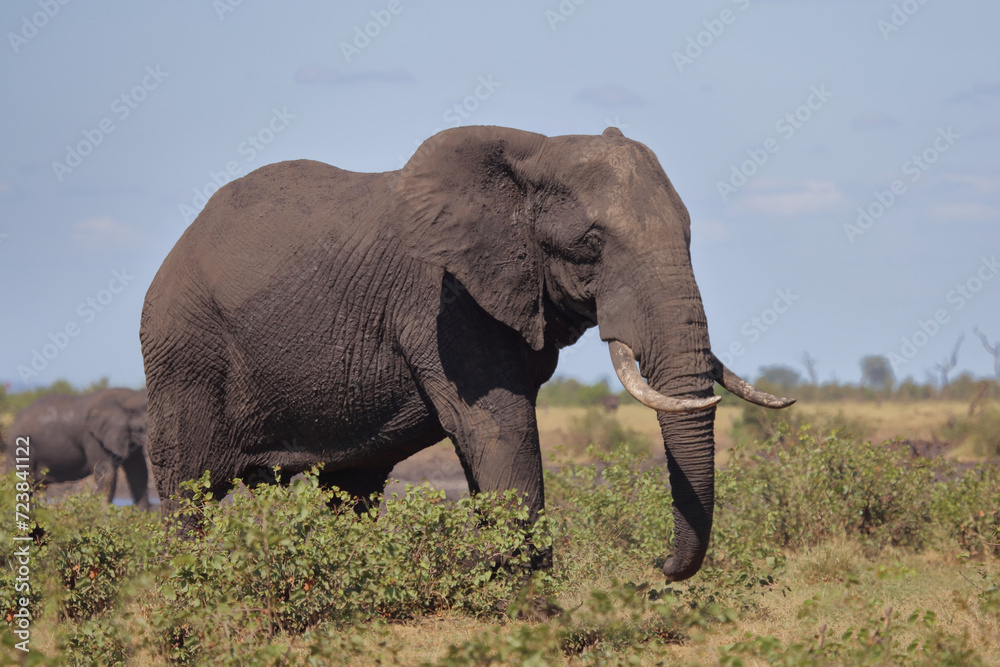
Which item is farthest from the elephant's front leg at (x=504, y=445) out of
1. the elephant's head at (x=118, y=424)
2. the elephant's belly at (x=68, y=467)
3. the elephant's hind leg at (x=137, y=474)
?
the elephant's belly at (x=68, y=467)

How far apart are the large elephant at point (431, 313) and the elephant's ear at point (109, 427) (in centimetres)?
1374

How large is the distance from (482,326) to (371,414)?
1062mm

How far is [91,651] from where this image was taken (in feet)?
22.8

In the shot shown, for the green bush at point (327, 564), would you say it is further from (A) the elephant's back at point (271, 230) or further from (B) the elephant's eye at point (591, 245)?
(A) the elephant's back at point (271, 230)

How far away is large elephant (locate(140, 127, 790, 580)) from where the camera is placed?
23.3ft

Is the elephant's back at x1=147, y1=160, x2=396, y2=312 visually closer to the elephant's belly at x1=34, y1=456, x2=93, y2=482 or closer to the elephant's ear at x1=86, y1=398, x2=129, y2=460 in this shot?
the elephant's ear at x1=86, y1=398, x2=129, y2=460

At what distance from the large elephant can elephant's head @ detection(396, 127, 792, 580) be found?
12 millimetres

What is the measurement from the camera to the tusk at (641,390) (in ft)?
22.2

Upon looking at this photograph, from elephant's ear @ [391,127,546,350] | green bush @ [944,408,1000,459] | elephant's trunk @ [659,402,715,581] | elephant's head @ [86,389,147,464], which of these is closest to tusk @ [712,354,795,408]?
elephant's trunk @ [659,402,715,581]

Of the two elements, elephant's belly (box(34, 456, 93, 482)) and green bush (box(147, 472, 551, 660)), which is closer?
green bush (box(147, 472, 551, 660))

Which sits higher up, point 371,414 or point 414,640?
point 371,414

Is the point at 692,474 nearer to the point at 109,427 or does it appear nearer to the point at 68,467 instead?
the point at 109,427

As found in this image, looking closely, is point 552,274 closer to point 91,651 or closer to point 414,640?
point 414,640

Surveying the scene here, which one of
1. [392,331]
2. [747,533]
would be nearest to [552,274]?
[392,331]
